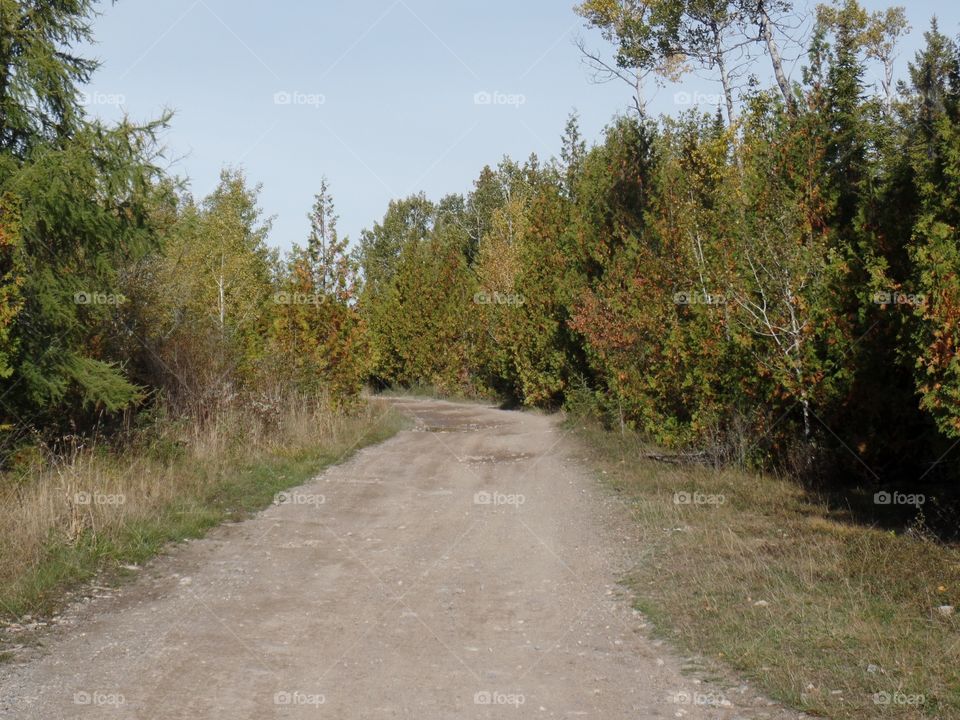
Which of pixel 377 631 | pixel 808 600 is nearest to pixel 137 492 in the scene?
pixel 377 631

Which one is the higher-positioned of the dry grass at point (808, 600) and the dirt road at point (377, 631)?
the dry grass at point (808, 600)

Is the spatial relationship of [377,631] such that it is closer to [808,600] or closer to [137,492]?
[808,600]

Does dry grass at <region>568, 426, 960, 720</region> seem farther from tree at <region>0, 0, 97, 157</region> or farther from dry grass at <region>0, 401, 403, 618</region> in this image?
tree at <region>0, 0, 97, 157</region>

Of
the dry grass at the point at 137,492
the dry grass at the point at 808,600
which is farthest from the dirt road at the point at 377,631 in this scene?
the dry grass at the point at 137,492

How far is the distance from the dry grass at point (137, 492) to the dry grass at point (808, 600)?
5.30m

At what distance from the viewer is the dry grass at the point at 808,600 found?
5680 mm

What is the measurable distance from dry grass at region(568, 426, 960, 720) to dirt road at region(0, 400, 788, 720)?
380mm

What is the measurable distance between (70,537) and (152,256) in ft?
27.7

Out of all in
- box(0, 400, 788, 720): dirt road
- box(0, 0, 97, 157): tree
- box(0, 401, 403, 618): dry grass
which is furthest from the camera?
box(0, 0, 97, 157): tree

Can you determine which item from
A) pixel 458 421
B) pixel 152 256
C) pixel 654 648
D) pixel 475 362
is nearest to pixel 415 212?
pixel 475 362

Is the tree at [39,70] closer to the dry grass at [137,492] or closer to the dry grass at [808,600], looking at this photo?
the dry grass at [137,492]

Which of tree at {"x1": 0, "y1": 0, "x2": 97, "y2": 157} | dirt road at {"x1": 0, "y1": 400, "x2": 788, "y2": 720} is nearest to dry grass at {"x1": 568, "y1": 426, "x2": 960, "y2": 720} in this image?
dirt road at {"x1": 0, "y1": 400, "x2": 788, "y2": 720}

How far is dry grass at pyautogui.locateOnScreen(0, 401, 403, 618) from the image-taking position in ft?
27.8

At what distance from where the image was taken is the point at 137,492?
11.3 m
